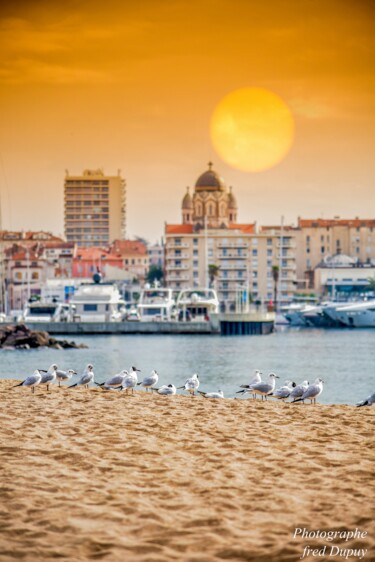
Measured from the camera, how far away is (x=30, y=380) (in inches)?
750

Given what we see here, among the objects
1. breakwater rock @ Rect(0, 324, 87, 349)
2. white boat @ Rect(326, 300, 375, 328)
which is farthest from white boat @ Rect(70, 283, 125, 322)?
white boat @ Rect(326, 300, 375, 328)

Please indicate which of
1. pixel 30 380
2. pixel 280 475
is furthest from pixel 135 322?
pixel 280 475

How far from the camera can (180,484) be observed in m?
10.2

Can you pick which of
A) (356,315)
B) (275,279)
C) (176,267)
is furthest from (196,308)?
(176,267)

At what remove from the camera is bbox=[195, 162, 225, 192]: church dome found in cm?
14938

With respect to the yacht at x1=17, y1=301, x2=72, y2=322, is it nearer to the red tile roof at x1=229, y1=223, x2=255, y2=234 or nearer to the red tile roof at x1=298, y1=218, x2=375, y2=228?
the red tile roof at x1=229, y1=223, x2=255, y2=234

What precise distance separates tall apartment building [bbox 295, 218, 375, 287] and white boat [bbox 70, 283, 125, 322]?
5924 cm

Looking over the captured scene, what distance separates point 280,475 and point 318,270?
12325cm

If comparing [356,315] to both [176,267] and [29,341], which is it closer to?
[176,267]

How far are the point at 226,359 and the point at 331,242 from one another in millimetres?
93313

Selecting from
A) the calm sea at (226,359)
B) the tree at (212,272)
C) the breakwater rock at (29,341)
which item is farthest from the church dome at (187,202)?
the breakwater rock at (29,341)

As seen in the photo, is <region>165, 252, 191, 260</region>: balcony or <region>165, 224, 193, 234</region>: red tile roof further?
<region>165, 224, 193, 234</region>: red tile roof

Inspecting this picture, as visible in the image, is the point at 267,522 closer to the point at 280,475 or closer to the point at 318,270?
the point at 280,475

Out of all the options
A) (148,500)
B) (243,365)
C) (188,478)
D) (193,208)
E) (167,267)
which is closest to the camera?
(148,500)
